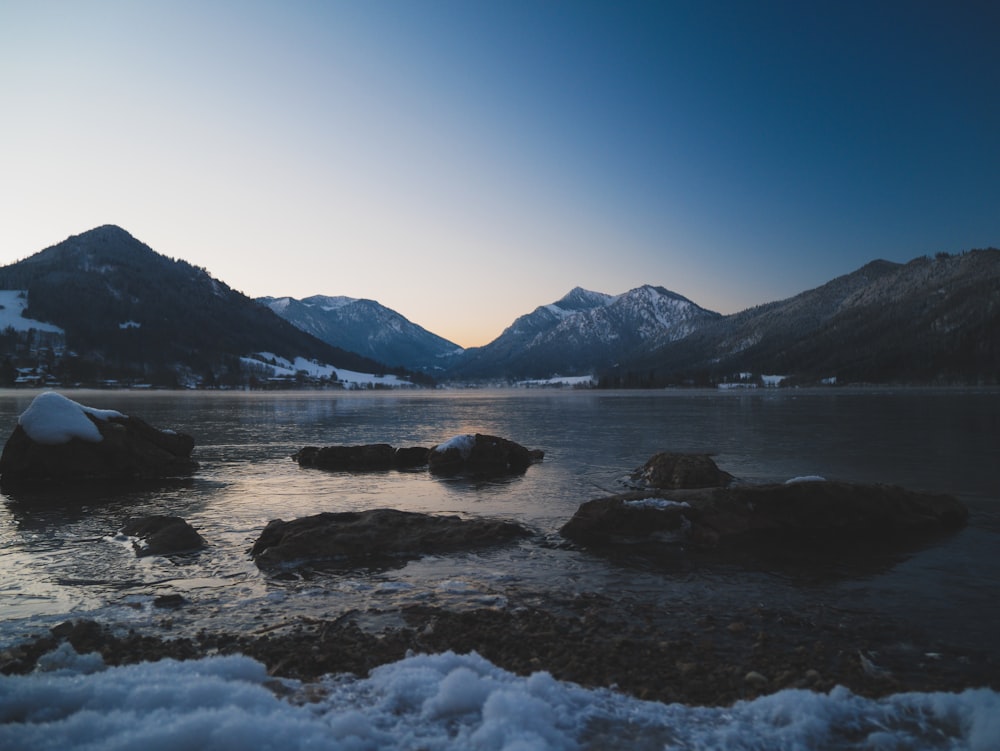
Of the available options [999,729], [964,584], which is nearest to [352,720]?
[999,729]

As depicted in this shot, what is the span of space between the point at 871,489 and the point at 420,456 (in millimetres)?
22084

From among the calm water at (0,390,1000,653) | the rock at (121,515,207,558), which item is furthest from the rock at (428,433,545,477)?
the rock at (121,515,207,558)

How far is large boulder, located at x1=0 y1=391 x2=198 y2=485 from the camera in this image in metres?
24.2

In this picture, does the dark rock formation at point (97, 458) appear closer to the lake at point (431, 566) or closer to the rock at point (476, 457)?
the lake at point (431, 566)

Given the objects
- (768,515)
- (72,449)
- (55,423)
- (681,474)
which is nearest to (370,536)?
(768,515)

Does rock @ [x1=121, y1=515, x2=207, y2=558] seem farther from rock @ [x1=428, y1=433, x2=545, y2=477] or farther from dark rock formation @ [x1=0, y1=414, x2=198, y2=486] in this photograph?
rock @ [x1=428, y1=433, x2=545, y2=477]

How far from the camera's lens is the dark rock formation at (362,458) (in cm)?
3016

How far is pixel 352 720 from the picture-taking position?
610cm

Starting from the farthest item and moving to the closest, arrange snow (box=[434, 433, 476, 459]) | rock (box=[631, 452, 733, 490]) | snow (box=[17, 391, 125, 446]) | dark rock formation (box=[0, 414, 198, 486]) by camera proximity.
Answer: snow (box=[434, 433, 476, 459])
snow (box=[17, 391, 125, 446])
dark rock formation (box=[0, 414, 198, 486])
rock (box=[631, 452, 733, 490])

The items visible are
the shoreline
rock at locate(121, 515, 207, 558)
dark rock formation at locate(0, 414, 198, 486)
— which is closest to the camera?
the shoreline

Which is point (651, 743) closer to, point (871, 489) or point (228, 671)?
point (228, 671)

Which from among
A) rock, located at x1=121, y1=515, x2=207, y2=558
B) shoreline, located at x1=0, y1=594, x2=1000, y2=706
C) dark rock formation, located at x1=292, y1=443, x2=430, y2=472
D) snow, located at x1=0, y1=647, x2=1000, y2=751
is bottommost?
dark rock formation, located at x1=292, y1=443, x2=430, y2=472

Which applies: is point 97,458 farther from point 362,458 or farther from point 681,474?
point 681,474

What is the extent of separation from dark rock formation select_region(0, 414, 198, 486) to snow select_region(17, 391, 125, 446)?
8.1 inches
